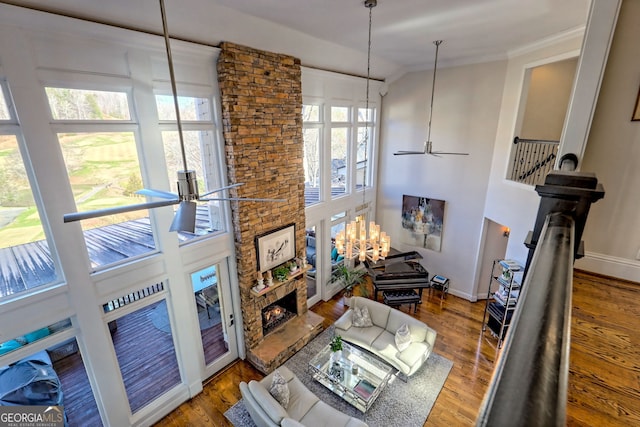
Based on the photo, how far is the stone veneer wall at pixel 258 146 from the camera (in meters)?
4.48

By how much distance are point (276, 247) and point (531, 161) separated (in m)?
5.38

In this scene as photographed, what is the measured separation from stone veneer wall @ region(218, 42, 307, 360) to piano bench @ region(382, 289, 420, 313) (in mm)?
2667

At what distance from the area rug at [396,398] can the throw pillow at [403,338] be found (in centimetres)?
52

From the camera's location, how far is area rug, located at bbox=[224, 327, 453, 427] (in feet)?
15.2

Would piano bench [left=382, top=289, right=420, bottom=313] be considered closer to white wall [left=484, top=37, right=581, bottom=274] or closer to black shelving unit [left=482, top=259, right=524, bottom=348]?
black shelving unit [left=482, top=259, right=524, bottom=348]

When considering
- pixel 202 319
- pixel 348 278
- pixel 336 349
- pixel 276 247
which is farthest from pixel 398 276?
pixel 202 319

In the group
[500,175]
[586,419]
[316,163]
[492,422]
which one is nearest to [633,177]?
[586,419]

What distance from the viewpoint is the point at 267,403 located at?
160 inches

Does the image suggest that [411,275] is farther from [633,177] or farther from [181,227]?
[181,227]

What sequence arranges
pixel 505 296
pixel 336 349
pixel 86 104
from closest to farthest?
1. pixel 86 104
2. pixel 336 349
3. pixel 505 296

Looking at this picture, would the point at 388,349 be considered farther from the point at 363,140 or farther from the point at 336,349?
the point at 363,140

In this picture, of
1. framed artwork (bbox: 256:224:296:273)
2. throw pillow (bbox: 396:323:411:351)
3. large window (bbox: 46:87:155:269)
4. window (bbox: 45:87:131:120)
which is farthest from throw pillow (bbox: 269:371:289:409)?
window (bbox: 45:87:131:120)

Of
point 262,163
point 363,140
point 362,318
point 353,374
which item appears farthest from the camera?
point 363,140

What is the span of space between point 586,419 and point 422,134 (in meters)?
6.84
